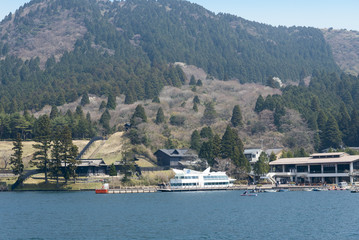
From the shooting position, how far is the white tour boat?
10538 cm

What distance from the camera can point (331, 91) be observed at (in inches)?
6767

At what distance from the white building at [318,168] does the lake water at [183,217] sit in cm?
2298

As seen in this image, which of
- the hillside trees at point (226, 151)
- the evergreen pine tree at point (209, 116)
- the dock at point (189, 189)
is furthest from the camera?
the evergreen pine tree at point (209, 116)

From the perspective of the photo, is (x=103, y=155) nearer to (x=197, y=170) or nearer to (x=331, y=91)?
(x=197, y=170)

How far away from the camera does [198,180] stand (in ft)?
349

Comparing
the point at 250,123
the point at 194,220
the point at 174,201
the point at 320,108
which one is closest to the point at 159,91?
the point at 250,123

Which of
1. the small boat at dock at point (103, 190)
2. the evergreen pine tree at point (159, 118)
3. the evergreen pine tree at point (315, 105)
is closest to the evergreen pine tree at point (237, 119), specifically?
the evergreen pine tree at point (159, 118)

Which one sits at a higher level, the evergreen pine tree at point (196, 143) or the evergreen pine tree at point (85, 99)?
the evergreen pine tree at point (85, 99)

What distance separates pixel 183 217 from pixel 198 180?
144 feet

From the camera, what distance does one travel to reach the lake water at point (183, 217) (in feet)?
169

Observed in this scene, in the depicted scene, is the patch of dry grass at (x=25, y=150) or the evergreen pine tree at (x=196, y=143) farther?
the evergreen pine tree at (x=196, y=143)

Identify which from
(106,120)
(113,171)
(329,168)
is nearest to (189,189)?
(113,171)

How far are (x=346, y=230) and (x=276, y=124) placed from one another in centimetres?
9171

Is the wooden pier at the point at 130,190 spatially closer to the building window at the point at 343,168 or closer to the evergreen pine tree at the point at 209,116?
the building window at the point at 343,168
